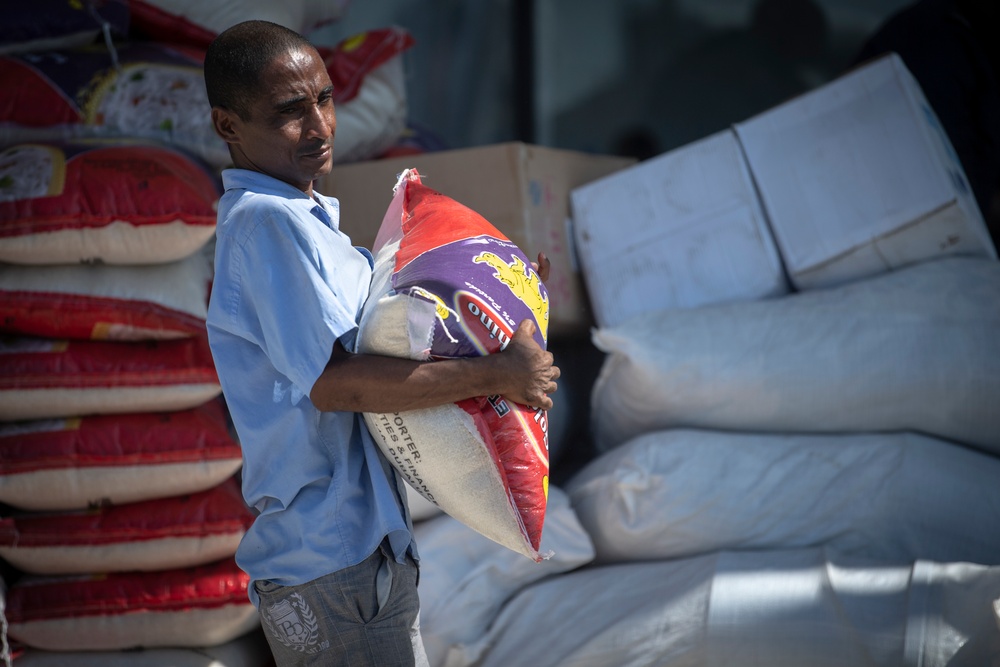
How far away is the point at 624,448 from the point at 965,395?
663 mm

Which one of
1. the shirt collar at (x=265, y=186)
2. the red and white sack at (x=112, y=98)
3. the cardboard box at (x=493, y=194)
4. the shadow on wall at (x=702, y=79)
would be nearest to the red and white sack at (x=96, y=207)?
the red and white sack at (x=112, y=98)

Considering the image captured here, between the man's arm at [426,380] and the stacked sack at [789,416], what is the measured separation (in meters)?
0.77

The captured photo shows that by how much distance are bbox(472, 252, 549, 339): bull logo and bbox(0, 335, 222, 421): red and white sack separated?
0.88 metres

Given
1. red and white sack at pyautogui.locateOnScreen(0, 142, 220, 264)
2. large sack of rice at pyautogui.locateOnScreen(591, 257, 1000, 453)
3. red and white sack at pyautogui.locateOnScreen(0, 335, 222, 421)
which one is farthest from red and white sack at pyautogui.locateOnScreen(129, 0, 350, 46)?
large sack of rice at pyautogui.locateOnScreen(591, 257, 1000, 453)

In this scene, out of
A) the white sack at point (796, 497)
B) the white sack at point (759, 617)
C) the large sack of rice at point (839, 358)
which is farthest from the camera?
the large sack of rice at point (839, 358)

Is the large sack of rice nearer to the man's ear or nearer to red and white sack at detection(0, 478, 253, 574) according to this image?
red and white sack at detection(0, 478, 253, 574)

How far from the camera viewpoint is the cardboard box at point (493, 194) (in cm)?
214

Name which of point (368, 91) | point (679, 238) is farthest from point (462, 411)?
point (368, 91)

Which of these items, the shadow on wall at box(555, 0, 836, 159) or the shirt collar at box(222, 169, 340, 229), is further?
the shadow on wall at box(555, 0, 836, 159)

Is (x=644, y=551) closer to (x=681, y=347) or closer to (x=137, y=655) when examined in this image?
(x=681, y=347)

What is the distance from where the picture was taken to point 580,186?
7.88 ft

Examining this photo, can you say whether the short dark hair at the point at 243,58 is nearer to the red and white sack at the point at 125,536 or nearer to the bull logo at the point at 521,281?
the bull logo at the point at 521,281

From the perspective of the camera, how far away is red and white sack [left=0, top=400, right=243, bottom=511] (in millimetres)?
1754

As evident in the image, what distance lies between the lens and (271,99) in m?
1.06
